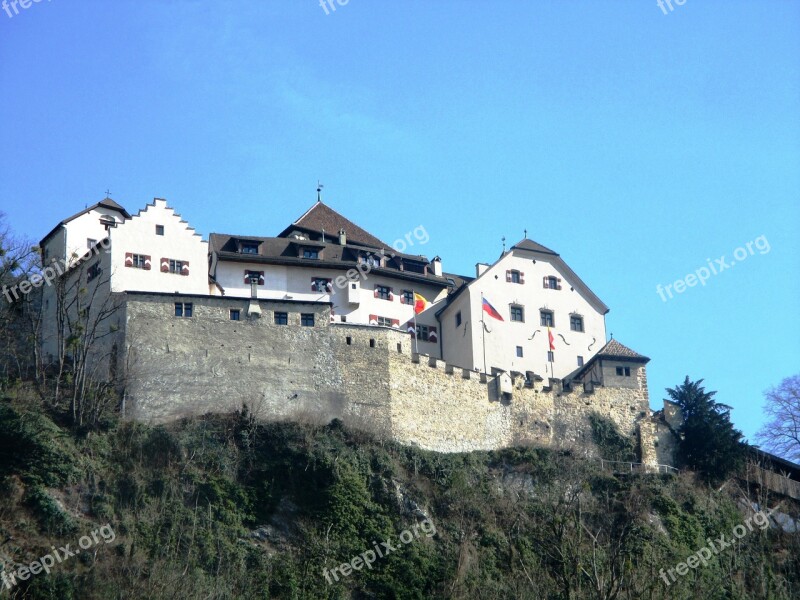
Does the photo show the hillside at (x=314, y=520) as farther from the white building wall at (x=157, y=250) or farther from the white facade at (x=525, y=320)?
the white facade at (x=525, y=320)

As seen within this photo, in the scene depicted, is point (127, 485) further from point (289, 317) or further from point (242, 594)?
point (289, 317)

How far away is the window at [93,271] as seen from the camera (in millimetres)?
62125

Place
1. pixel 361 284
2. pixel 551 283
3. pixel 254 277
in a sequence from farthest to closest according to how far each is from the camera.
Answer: pixel 551 283 < pixel 361 284 < pixel 254 277

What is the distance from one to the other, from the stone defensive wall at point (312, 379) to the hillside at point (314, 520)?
1245mm

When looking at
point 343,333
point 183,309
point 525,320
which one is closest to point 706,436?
point 525,320

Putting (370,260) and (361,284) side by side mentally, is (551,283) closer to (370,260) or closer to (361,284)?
(370,260)

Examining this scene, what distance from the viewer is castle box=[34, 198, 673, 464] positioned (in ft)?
195

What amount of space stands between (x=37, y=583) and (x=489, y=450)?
2106cm

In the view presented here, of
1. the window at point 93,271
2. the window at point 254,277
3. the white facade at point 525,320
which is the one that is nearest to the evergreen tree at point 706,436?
the white facade at point 525,320

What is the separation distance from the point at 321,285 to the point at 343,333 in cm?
557

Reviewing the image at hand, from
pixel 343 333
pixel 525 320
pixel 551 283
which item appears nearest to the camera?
pixel 343 333

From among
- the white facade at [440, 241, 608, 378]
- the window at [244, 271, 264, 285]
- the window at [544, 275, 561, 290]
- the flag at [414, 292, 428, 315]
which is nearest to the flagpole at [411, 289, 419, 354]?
the flag at [414, 292, 428, 315]

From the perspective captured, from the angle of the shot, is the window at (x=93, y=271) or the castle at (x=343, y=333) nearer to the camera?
the castle at (x=343, y=333)

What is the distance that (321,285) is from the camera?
6681cm
